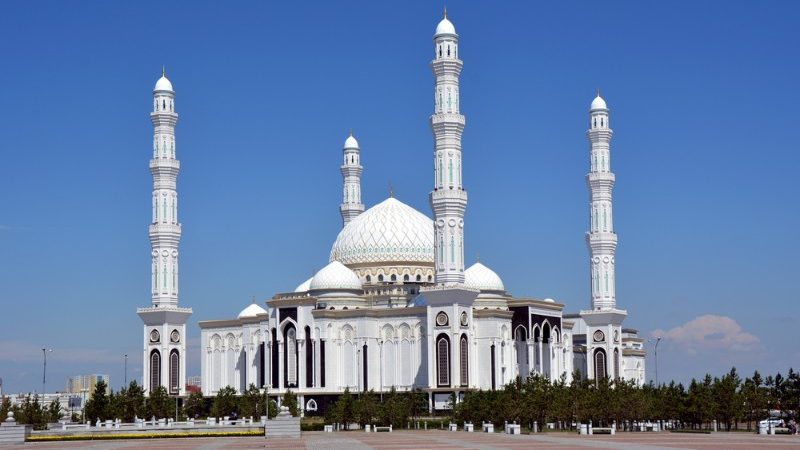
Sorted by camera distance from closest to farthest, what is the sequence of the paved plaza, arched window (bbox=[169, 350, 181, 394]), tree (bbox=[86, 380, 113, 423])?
the paved plaza < tree (bbox=[86, 380, 113, 423]) < arched window (bbox=[169, 350, 181, 394])

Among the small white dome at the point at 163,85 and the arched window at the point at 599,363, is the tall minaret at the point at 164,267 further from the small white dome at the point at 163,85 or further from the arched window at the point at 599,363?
the arched window at the point at 599,363

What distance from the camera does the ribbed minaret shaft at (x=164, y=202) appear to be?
102500 millimetres

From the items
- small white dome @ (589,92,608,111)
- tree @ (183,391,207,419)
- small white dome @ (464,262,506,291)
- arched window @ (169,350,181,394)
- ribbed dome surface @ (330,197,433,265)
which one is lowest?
tree @ (183,391,207,419)

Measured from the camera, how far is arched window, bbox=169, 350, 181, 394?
103750 millimetres

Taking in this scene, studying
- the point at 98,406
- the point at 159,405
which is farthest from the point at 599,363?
the point at 98,406

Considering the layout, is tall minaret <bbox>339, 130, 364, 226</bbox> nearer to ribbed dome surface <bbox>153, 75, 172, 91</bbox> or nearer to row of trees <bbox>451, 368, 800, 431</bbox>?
ribbed dome surface <bbox>153, 75, 172, 91</bbox>

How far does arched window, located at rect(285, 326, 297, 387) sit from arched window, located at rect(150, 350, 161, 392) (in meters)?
10.6

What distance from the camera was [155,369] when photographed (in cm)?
10350

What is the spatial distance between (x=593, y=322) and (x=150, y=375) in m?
34.7

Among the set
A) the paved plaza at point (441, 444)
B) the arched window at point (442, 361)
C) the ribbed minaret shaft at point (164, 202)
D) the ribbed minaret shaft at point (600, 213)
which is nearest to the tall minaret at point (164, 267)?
the ribbed minaret shaft at point (164, 202)

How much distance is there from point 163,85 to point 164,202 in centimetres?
901

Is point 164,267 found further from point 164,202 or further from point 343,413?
point 343,413

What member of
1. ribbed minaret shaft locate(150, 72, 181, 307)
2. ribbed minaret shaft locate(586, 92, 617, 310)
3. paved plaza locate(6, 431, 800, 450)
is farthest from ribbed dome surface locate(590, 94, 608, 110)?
paved plaza locate(6, 431, 800, 450)

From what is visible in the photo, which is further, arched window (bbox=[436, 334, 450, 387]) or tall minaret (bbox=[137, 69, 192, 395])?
tall minaret (bbox=[137, 69, 192, 395])
